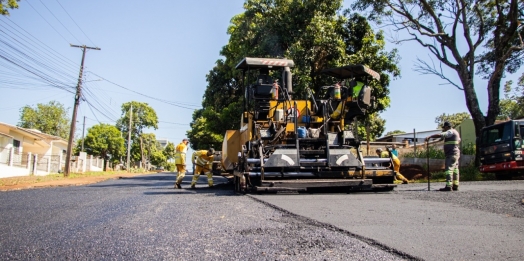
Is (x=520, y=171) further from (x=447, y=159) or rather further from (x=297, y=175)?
(x=297, y=175)

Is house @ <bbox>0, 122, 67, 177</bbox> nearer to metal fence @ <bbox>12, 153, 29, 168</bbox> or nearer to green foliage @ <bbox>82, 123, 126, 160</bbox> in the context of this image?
metal fence @ <bbox>12, 153, 29, 168</bbox>

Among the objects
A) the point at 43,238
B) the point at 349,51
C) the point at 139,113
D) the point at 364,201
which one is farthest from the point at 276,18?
the point at 139,113

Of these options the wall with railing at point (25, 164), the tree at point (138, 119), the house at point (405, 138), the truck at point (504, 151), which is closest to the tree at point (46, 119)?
the tree at point (138, 119)

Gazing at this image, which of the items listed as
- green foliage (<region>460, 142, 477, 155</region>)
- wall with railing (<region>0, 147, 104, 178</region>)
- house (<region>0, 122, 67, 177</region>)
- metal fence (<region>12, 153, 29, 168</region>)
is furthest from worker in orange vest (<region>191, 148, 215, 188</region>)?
metal fence (<region>12, 153, 29, 168</region>)

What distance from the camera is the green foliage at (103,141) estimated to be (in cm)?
5825

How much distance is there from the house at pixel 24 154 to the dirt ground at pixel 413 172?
21.4 m

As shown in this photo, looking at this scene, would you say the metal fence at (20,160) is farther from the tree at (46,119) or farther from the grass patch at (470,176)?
the tree at (46,119)

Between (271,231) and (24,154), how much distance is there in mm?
28191

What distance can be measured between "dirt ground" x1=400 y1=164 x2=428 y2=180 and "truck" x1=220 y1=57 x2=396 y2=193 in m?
7.60

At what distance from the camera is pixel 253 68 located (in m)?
10.6

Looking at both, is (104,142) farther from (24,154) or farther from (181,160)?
(181,160)

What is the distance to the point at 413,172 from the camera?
17312 mm

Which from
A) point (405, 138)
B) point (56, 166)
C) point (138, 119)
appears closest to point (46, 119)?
point (138, 119)

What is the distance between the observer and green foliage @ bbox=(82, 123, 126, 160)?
5825cm
